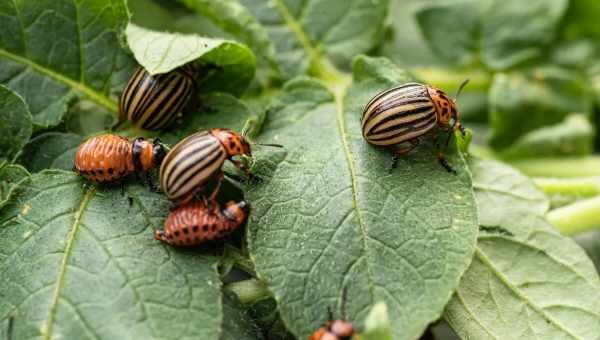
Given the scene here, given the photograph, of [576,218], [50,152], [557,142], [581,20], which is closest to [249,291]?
[50,152]

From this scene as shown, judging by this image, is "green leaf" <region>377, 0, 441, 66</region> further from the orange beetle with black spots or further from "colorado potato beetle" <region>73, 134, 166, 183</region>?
the orange beetle with black spots

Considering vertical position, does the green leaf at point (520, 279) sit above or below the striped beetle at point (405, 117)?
below

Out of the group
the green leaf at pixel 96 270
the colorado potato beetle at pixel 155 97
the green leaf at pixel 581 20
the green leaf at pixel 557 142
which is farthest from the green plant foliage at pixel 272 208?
the green leaf at pixel 581 20

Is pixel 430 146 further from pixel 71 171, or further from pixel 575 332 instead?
pixel 71 171

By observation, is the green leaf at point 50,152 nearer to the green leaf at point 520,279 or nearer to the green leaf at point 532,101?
the green leaf at point 520,279

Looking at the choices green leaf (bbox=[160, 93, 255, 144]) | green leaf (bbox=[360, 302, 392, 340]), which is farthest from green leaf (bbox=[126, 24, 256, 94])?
green leaf (bbox=[360, 302, 392, 340])
